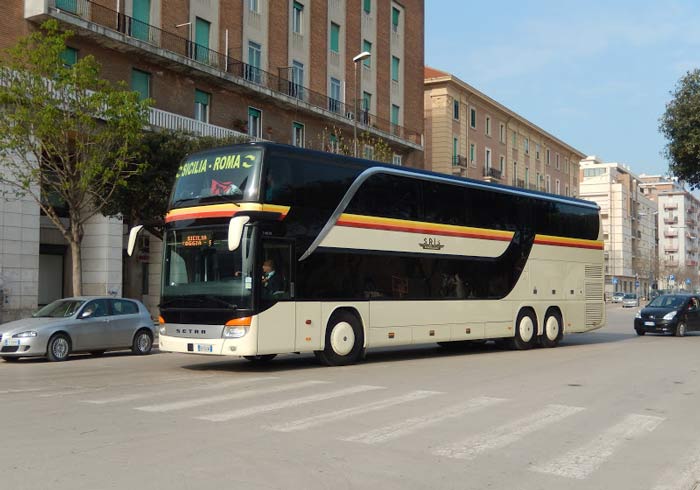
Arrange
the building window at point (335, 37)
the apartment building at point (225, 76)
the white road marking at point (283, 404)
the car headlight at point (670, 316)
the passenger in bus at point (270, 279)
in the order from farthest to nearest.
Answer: the building window at point (335, 37), the car headlight at point (670, 316), the apartment building at point (225, 76), the passenger in bus at point (270, 279), the white road marking at point (283, 404)

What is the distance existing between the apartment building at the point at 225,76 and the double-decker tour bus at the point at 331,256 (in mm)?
14699

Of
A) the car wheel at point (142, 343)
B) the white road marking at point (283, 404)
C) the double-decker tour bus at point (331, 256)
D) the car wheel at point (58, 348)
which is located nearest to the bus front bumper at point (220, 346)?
the double-decker tour bus at point (331, 256)

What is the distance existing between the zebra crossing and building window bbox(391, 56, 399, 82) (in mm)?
38952

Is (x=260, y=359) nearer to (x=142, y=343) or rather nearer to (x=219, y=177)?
(x=142, y=343)

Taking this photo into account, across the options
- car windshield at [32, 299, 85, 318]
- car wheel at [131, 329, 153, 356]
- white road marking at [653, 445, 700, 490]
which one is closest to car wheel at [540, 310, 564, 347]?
car wheel at [131, 329, 153, 356]

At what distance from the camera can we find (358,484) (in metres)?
6.18

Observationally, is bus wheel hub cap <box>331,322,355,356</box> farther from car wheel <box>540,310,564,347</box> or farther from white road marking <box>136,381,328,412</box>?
car wheel <box>540,310,564,347</box>

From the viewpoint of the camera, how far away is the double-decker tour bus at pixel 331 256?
1354 cm

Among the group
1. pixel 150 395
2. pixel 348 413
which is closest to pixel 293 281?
pixel 150 395

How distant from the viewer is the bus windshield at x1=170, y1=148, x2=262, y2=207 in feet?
44.8

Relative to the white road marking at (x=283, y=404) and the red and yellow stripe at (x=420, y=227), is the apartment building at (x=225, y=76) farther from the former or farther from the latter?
the white road marking at (x=283, y=404)

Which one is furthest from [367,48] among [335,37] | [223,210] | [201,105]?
[223,210]

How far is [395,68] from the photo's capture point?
4956 cm

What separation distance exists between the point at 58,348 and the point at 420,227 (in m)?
8.28
